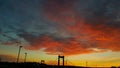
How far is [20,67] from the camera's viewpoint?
346ft

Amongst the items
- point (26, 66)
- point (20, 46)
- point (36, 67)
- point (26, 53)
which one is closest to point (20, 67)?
point (26, 66)

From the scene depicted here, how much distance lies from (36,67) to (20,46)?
63037 millimetres

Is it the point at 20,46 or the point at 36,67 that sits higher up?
the point at 20,46

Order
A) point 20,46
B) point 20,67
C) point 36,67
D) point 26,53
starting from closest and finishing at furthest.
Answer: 1. point 36,67
2. point 20,67
3. point 20,46
4. point 26,53

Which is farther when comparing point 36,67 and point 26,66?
point 26,66

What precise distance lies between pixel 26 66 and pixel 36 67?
12185 mm

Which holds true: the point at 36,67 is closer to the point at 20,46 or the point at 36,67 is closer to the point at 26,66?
the point at 26,66

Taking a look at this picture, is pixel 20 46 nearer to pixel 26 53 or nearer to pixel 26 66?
pixel 26 53

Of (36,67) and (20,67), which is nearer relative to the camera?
(36,67)

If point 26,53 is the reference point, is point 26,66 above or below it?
below

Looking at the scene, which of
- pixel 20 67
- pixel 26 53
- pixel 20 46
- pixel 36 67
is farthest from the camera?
pixel 26 53

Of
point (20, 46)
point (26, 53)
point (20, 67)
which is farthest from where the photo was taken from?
point (26, 53)

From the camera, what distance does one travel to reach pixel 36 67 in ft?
322

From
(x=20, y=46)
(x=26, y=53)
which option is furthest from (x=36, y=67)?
(x=26, y=53)
